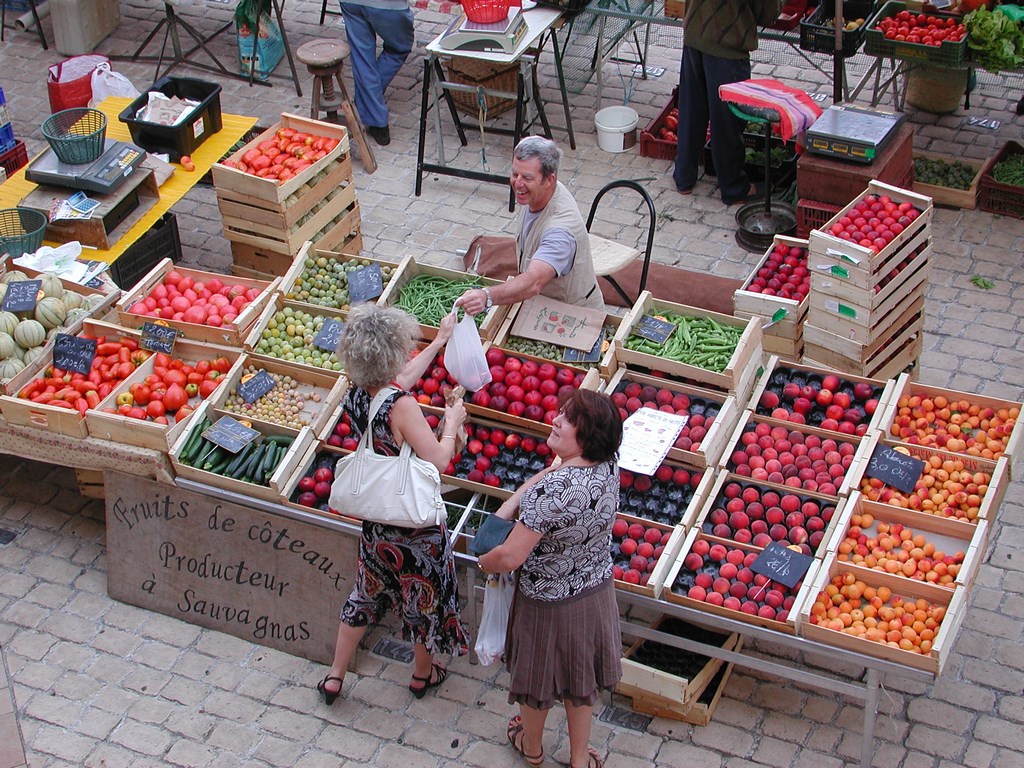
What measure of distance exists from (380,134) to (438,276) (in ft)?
11.7

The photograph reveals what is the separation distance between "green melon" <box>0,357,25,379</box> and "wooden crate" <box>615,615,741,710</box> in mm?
3573

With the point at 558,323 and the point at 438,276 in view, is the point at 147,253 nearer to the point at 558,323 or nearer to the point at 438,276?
the point at 438,276

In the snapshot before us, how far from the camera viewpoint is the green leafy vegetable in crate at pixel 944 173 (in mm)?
8539

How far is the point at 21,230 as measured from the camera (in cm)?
723

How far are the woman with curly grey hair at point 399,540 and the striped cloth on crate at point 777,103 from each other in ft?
11.6

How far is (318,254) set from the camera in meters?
6.89

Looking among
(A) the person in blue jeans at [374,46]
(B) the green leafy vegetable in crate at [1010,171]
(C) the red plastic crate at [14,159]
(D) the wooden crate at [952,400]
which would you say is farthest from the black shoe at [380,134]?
(D) the wooden crate at [952,400]

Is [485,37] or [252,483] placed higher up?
[485,37]

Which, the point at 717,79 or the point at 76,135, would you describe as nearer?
the point at 76,135

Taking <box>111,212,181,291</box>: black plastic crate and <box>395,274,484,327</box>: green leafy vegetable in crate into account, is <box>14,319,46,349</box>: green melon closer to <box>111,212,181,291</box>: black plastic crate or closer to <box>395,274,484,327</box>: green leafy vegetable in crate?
<box>111,212,181,291</box>: black plastic crate

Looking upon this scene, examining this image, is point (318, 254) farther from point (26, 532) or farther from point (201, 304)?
point (26, 532)

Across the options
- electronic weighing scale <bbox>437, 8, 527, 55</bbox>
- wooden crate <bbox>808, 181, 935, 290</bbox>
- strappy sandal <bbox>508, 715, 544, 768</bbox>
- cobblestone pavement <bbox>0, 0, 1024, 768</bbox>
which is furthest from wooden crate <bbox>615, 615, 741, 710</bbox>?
electronic weighing scale <bbox>437, 8, 527, 55</bbox>

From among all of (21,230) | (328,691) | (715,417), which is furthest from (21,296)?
(715,417)

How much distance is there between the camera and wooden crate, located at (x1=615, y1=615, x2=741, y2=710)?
5.00 meters
